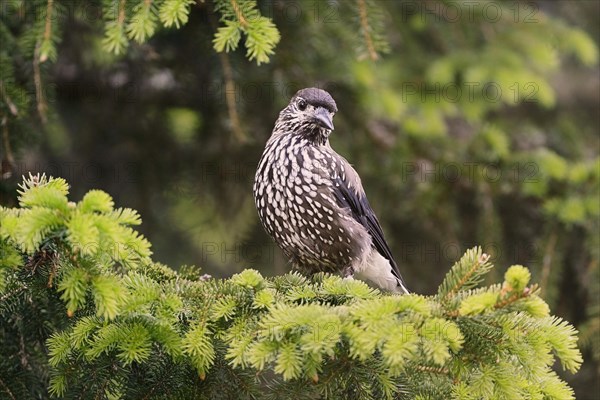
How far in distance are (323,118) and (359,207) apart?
56 centimetres

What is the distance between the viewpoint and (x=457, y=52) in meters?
5.79

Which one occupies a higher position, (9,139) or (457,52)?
(457,52)

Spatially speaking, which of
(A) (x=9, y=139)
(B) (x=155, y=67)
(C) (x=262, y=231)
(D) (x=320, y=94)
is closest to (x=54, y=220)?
(A) (x=9, y=139)

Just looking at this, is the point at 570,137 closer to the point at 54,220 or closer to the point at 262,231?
the point at 262,231

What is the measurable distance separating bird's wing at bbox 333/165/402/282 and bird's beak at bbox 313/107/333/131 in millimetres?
296

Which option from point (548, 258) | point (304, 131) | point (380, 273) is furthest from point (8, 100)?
point (548, 258)

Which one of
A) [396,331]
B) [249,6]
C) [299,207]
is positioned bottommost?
[396,331]

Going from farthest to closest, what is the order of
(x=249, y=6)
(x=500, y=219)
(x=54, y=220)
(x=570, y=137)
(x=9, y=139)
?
(x=570, y=137) < (x=500, y=219) < (x=9, y=139) < (x=249, y=6) < (x=54, y=220)

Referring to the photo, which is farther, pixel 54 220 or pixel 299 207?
pixel 299 207

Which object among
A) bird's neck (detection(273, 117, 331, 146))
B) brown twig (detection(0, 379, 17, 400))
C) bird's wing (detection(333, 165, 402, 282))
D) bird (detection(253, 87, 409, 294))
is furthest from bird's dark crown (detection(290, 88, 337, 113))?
brown twig (detection(0, 379, 17, 400))

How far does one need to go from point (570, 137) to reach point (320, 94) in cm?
288

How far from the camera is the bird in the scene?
4.21 m

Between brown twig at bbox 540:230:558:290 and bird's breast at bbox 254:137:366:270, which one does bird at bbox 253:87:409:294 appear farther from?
brown twig at bbox 540:230:558:290

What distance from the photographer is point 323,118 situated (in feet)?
14.1
